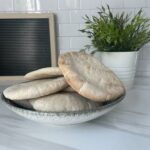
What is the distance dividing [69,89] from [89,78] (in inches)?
2.7

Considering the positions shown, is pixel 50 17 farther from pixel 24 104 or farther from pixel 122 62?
pixel 24 104

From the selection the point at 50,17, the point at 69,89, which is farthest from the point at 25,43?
the point at 69,89

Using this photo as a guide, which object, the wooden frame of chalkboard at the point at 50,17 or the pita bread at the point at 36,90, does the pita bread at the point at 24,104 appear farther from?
the wooden frame of chalkboard at the point at 50,17

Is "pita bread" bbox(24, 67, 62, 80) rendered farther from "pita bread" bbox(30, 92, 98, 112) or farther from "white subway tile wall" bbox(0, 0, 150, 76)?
"white subway tile wall" bbox(0, 0, 150, 76)

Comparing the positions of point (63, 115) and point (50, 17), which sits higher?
point (50, 17)

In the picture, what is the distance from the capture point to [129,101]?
91cm

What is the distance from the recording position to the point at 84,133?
2.14 ft

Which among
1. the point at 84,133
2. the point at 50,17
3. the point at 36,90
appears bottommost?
the point at 84,133

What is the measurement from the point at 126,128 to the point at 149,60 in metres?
0.58

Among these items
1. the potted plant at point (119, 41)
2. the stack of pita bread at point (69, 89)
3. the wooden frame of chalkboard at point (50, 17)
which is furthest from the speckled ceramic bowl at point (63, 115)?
the wooden frame of chalkboard at point (50, 17)

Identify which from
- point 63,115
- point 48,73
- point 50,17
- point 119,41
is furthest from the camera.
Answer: point 50,17

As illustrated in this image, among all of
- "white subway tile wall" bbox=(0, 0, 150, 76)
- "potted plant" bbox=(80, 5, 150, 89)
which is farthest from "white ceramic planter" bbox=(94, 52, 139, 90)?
"white subway tile wall" bbox=(0, 0, 150, 76)

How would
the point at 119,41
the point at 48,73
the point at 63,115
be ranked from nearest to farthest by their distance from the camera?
the point at 63,115 < the point at 48,73 < the point at 119,41

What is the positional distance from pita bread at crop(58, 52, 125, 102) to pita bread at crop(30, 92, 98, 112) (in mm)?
33
